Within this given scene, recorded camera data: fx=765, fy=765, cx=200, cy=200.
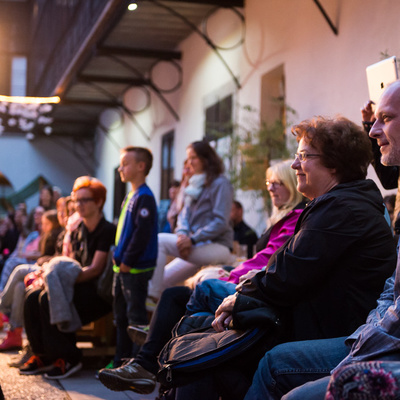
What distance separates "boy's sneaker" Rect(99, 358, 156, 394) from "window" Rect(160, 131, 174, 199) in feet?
32.2

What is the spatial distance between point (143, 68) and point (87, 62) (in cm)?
170

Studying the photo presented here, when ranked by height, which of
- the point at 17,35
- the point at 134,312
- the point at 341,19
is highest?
Answer: the point at 17,35

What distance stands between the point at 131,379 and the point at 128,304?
4.53ft

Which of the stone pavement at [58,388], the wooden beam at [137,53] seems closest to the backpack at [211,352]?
the stone pavement at [58,388]

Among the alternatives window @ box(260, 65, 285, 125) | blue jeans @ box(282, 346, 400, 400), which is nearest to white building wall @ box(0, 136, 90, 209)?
window @ box(260, 65, 285, 125)

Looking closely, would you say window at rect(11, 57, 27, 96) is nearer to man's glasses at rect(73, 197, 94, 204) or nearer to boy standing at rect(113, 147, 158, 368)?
man's glasses at rect(73, 197, 94, 204)

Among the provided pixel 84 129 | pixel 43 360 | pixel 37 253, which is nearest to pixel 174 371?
pixel 43 360

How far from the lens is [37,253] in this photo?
9.88m

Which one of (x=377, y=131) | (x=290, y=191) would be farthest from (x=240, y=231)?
(x=377, y=131)

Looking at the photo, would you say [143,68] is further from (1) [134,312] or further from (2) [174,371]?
(2) [174,371]

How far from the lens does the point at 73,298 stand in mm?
6285

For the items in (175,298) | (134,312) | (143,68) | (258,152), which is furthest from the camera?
(143,68)

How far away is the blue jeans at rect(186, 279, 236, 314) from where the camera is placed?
3940mm

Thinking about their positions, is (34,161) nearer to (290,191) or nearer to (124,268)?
(124,268)
